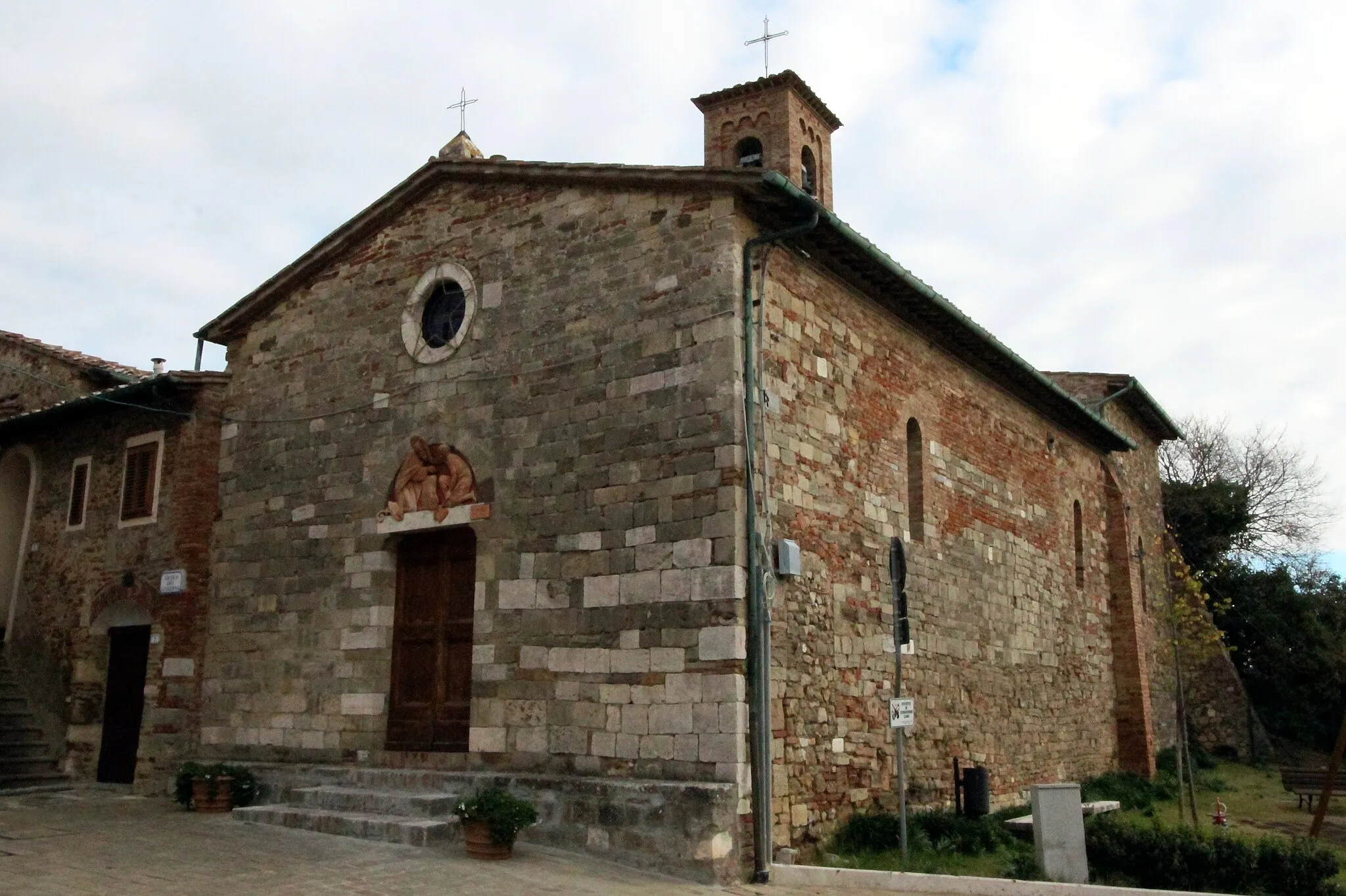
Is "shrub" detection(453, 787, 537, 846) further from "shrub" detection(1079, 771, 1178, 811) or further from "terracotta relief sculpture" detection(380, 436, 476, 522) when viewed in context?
"shrub" detection(1079, 771, 1178, 811)

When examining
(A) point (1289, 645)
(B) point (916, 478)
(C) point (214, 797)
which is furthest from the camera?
(A) point (1289, 645)

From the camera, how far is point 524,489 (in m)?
10.3

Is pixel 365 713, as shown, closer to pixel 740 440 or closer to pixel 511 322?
pixel 511 322

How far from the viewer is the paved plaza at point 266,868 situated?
24.5 ft

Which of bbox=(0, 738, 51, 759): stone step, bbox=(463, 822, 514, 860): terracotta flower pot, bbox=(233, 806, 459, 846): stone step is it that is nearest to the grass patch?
bbox=(463, 822, 514, 860): terracotta flower pot

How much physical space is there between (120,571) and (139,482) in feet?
3.62

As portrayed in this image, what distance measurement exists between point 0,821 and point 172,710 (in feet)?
8.04

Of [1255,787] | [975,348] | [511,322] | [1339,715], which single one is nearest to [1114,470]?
[1255,787]

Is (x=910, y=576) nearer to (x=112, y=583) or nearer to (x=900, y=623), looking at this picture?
(x=900, y=623)

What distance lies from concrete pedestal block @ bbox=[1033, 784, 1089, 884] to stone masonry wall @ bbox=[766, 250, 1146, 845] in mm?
1803

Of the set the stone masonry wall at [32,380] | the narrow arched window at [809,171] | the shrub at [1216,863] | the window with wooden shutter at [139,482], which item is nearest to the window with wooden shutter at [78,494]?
the window with wooden shutter at [139,482]

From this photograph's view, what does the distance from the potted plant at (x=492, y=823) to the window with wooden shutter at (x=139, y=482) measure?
7117 mm

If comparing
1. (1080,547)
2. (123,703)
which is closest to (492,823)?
(123,703)

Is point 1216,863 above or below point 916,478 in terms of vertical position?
below
